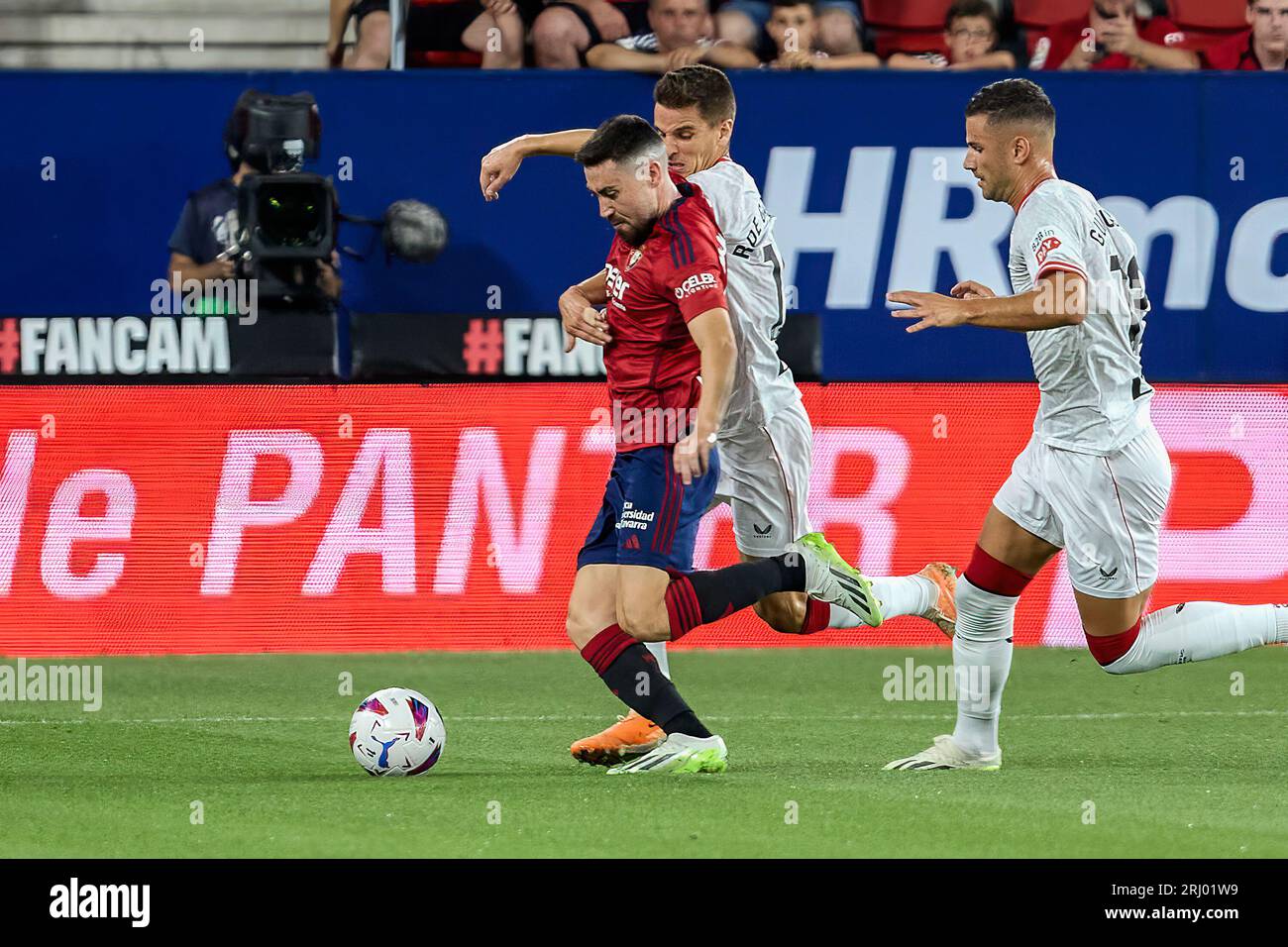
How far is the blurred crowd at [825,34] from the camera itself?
1212 cm

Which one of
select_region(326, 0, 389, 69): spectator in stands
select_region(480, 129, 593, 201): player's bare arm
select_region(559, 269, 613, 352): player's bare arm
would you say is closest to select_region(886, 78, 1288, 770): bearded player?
select_region(559, 269, 613, 352): player's bare arm

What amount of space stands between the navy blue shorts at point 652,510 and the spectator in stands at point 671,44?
18.9 ft

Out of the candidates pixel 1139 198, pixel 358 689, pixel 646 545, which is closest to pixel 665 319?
pixel 646 545

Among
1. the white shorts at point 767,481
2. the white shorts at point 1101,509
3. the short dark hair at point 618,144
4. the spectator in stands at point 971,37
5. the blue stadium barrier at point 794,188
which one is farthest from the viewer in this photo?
the spectator in stands at point 971,37

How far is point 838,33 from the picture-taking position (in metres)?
12.5

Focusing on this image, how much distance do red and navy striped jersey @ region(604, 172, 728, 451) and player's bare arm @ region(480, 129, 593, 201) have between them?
71 cm

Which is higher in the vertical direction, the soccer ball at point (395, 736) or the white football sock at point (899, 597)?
the white football sock at point (899, 597)

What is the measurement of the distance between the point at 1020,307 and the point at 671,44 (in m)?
6.38

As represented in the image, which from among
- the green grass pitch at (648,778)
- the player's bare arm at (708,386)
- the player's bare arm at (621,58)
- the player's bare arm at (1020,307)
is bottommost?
the green grass pitch at (648,778)

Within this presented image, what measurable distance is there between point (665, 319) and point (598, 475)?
3.81 m

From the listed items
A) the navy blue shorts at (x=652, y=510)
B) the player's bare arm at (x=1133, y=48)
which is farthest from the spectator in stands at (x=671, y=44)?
the navy blue shorts at (x=652, y=510)

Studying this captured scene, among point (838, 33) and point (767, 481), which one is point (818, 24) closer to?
point (838, 33)

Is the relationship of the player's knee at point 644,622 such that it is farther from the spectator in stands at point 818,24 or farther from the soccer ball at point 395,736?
the spectator in stands at point 818,24
